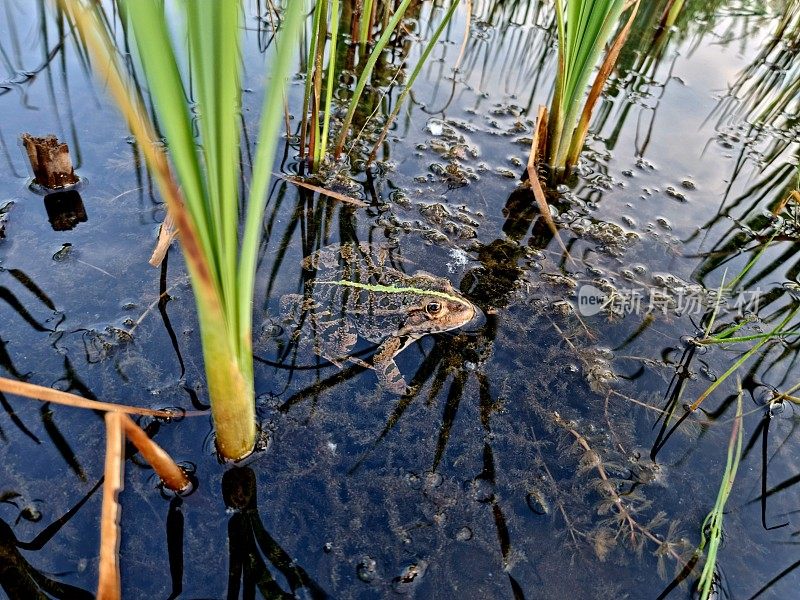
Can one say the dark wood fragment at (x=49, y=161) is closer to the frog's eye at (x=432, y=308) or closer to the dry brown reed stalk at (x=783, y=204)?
the frog's eye at (x=432, y=308)

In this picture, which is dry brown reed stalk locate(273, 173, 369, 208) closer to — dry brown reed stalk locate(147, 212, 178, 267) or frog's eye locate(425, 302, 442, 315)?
dry brown reed stalk locate(147, 212, 178, 267)

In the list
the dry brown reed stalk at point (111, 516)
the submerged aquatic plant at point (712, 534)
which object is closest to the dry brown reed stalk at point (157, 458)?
the dry brown reed stalk at point (111, 516)

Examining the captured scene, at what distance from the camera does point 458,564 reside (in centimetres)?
237

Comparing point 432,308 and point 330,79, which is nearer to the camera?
point 432,308

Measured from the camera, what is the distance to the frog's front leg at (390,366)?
3.01 m

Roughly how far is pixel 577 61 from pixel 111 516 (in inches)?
157

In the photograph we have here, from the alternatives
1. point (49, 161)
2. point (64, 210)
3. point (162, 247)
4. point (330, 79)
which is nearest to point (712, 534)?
point (162, 247)

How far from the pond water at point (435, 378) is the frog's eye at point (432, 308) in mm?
168

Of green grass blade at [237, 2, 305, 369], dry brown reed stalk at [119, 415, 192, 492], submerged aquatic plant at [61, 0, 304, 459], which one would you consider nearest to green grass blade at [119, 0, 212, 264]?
submerged aquatic plant at [61, 0, 304, 459]

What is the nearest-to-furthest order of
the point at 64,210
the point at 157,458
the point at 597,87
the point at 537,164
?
the point at 157,458
the point at 64,210
the point at 597,87
the point at 537,164

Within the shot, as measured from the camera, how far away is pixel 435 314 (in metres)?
3.33

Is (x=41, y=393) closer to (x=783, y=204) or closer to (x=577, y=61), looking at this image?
(x=577, y=61)

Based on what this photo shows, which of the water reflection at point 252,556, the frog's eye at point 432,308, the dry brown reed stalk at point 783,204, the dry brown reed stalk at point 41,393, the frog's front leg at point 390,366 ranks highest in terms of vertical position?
the dry brown reed stalk at point 783,204

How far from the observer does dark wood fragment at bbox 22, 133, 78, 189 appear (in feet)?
11.6
